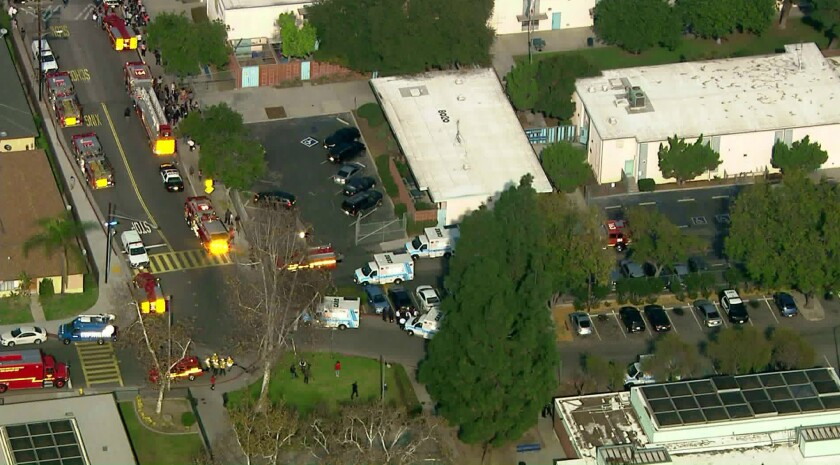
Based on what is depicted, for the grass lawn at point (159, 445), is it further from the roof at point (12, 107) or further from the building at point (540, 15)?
the building at point (540, 15)

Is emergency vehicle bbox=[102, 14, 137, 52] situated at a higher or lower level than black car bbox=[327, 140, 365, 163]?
higher

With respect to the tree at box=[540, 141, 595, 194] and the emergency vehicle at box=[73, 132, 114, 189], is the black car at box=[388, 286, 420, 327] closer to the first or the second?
the tree at box=[540, 141, 595, 194]

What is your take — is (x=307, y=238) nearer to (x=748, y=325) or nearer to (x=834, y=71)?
(x=748, y=325)

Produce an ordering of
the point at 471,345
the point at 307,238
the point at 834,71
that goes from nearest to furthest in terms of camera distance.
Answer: the point at 471,345 → the point at 307,238 → the point at 834,71

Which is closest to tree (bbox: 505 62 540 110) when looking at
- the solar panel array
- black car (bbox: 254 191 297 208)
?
black car (bbox: 254 191 297 208)

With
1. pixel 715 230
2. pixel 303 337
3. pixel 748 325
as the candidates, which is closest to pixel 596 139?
pixel 715 230
